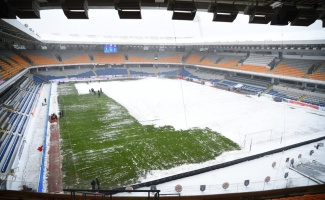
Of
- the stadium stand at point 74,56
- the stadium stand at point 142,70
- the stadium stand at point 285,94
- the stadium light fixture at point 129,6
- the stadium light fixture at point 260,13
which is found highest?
the stadium stand at point 74,56

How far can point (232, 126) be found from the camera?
788 inches

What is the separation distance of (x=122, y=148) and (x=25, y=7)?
442 inches

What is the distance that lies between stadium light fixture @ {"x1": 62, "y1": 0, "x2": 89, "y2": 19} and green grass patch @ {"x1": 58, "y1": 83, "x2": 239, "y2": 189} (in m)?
8.46

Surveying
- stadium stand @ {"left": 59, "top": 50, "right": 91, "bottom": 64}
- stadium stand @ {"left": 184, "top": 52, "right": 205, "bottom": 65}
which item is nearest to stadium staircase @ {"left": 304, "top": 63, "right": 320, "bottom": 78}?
stadium stand @ {"left": 184, "top": 52, "right": 205, "bottom": 65}

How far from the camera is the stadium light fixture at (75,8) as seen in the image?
19.2 feet

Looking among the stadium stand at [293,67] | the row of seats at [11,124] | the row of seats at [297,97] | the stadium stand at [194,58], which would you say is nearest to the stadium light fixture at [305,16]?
the row of seats at [11,124]

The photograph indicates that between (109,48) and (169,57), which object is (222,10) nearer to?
(109,48)

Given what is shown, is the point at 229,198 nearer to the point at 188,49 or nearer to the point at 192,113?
the point at 192,113

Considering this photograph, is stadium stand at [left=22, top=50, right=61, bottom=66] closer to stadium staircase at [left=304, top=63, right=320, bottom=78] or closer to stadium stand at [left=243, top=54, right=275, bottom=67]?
stadium stand at [left=243, top=54, right=275, bottom=67]

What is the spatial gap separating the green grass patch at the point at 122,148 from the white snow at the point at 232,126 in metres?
0.95

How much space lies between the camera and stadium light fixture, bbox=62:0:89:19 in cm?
585

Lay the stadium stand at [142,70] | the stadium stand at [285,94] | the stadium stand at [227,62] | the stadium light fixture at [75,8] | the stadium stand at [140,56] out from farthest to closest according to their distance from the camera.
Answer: the stadium stand at [140,56]
the stadium stand at [142,70]
the stadium stand at [227,62]
the stadium stand at [285,94]
the stadium light fixture at [75,8]

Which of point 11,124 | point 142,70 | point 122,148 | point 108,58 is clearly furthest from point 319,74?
point 108,58

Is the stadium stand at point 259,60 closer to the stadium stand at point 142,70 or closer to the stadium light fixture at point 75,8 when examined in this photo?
the stadium stand at point 142,70
